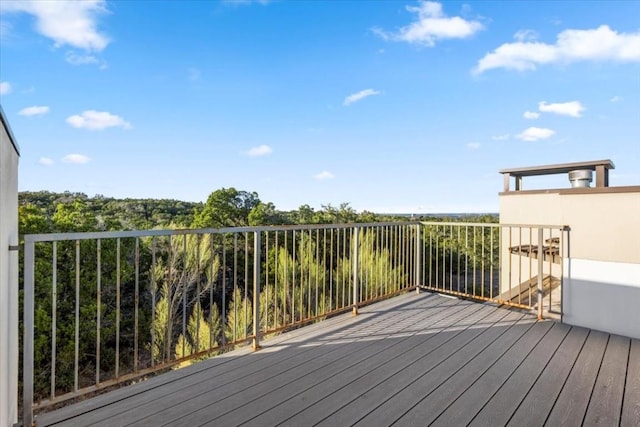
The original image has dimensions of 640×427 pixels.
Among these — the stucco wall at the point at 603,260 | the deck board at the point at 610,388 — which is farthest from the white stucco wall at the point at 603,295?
the deck board at the point at 610,388

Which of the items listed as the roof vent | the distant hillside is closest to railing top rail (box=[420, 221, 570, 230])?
the roof vent

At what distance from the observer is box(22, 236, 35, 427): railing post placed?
1.72 m

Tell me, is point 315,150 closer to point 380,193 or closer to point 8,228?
point 380,193

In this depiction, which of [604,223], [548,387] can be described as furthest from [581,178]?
[548,387]

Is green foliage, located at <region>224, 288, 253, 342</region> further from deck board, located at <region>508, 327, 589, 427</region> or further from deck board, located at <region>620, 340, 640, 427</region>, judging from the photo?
deck board, located at <region>620, 340, 640, 427</region>

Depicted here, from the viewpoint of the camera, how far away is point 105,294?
14.8 meters

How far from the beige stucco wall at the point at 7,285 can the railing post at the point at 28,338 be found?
0.05 metres

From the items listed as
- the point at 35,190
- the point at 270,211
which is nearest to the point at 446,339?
the point at 270,211

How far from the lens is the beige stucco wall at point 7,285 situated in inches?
54.7

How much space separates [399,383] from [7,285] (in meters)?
2.21

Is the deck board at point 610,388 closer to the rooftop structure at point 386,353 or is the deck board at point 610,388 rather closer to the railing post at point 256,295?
the rooftop structure at point 386,353

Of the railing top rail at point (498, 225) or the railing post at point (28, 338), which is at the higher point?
the railing top rail at point (498, 225)

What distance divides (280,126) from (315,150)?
2.40 m

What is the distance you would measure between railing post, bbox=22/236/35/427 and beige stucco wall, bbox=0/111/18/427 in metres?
0.05
